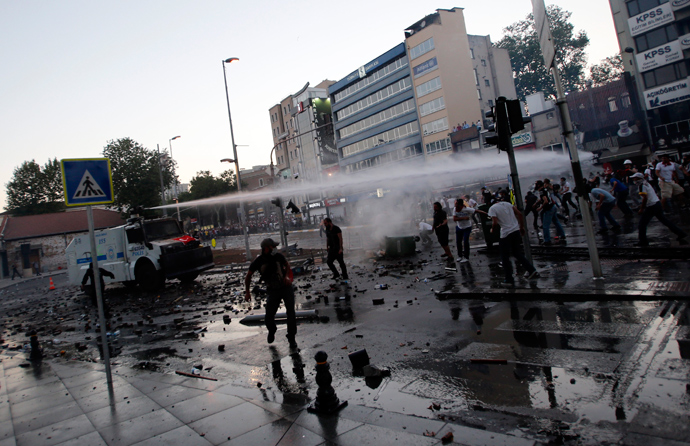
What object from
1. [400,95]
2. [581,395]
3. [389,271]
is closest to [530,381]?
[581,395]

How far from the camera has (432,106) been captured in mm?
50219

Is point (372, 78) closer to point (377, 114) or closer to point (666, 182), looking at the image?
point (377, 114)

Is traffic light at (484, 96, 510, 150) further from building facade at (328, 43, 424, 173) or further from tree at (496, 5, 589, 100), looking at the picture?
tree at (496, 5, 589, 100)

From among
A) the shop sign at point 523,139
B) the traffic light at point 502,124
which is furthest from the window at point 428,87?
the traffic light at point 502,124

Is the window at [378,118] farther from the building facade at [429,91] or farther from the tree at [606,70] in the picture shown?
the tree at [606,70]

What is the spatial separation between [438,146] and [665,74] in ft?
71.7

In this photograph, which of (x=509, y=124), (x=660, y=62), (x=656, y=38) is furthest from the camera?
(x=656, y=38)

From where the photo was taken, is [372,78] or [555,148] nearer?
[555,148]

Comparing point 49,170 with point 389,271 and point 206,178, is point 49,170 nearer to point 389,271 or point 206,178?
point 206,178

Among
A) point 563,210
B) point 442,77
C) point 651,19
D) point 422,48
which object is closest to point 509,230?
point 563,210

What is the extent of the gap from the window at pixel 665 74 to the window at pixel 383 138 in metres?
23.9

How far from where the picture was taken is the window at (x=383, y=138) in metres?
53.2

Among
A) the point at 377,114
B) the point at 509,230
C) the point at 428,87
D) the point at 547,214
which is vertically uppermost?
the point at 377,114

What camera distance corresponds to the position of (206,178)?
232 ft
